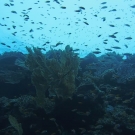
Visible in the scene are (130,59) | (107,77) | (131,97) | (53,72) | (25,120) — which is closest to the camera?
(25,120)

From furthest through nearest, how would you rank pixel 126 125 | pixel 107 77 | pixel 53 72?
pixel 107 77
pixel 53 72
pixel 126 125

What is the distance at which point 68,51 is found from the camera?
387 inches

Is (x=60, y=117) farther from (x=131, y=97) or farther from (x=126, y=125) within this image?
(x=131, y=97)

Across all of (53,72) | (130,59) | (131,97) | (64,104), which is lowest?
(130,59)

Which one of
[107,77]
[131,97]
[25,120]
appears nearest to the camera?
[25,120]

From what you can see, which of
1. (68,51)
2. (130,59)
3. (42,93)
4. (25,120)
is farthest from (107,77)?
(130,59)

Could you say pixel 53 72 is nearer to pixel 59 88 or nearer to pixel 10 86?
pixel 59 88

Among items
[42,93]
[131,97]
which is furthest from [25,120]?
[131,97]

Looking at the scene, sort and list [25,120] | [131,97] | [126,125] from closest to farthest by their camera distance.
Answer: [126,125] → [25,120] → [131,97]

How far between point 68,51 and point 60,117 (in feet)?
11.5

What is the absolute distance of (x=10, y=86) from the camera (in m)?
11.5

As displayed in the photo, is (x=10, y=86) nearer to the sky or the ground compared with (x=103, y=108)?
nearer to the ground

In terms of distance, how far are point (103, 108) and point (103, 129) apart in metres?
1.27

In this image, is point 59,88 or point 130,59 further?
point 130,59
